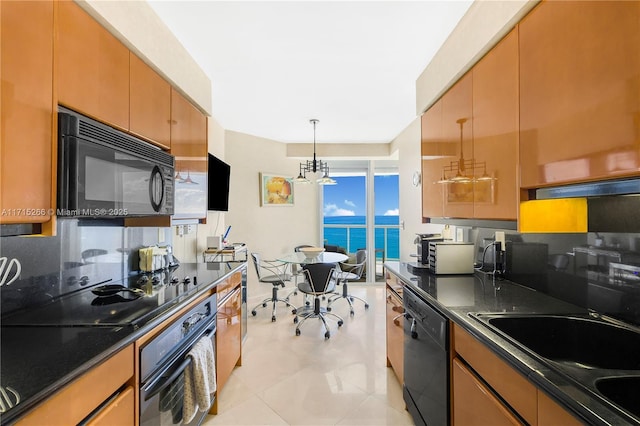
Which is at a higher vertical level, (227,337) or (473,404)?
(473,404)

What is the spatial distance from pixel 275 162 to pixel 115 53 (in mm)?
3534

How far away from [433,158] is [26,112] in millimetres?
2244

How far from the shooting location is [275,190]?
4879mm

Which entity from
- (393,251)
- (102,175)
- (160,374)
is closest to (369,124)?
(393,251)

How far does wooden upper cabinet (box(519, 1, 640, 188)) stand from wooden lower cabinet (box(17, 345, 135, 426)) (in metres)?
1.73

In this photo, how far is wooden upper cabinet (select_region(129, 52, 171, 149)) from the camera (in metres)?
1.55

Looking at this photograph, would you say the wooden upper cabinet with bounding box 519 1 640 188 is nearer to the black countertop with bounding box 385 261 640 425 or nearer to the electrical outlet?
the black countertop with bounding box 385 261 640 425

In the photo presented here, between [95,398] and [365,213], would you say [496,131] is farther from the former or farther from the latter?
[365,213]

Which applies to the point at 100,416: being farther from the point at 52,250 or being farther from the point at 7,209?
the point at 52,250

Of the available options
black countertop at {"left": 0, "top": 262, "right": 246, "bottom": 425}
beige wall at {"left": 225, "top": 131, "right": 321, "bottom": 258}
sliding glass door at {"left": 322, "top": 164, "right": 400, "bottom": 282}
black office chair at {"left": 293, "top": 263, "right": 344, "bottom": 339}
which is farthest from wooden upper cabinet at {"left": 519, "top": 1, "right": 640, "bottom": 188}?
sliding glass door at {"left": 322, "top": 164, "right": 400, "bottom": 282}

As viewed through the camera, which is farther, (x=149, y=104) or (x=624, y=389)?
(x=149, y=104)

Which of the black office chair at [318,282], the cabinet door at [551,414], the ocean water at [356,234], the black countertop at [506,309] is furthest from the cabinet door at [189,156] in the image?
the ocean water at [356,234]

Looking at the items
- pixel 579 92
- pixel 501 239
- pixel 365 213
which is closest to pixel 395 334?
pixel 501 239

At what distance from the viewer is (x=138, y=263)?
211 centimetres
